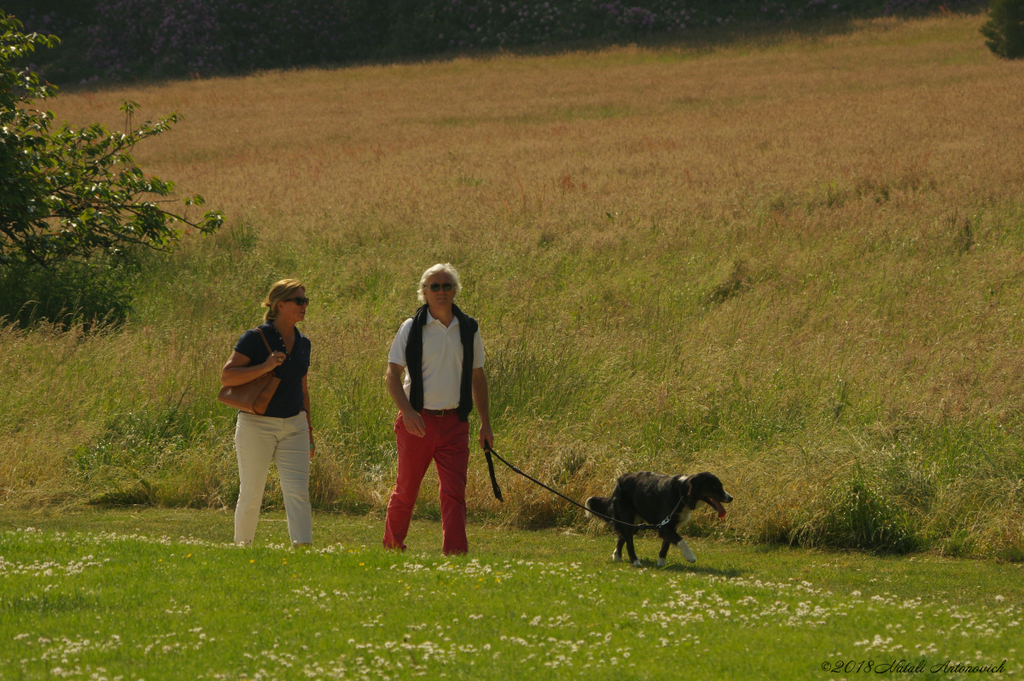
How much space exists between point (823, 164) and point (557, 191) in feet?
17.4

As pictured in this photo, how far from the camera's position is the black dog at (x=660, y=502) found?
22.6ft

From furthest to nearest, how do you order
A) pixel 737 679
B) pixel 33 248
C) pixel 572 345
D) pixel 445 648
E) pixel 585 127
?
1. pixel 585 127
2. pixel 33 248
3. pixel 572 345
4. pixel 445 648
5. pixel 737 679

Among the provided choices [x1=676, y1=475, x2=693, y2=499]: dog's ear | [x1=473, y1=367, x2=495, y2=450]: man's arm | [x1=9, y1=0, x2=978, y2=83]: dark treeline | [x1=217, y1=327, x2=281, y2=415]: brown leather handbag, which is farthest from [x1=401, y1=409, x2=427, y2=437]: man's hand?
[x1=9, y1=0, x2=978, y2=83]: dark treeline

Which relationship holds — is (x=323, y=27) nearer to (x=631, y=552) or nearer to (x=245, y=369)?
(x=245, y=369)

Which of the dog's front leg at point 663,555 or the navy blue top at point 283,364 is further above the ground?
the navy blue top at point 283,364

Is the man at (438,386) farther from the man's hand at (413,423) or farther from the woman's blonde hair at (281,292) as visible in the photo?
the woman's blonde hair at (281,292)

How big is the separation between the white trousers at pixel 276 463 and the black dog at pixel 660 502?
2089mm

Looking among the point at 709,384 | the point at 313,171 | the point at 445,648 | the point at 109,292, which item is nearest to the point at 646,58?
the point at 313,171

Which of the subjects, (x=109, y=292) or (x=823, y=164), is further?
(x=823, y=164)

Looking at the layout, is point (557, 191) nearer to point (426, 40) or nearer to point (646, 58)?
point (646, 58)

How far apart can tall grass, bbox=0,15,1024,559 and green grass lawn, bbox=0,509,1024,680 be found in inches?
77.4

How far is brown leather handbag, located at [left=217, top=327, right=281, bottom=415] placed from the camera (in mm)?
6855

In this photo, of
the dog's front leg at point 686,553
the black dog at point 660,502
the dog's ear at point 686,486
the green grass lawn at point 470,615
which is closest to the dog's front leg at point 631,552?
the black dog at point 660,502

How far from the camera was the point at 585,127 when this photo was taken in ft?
100
